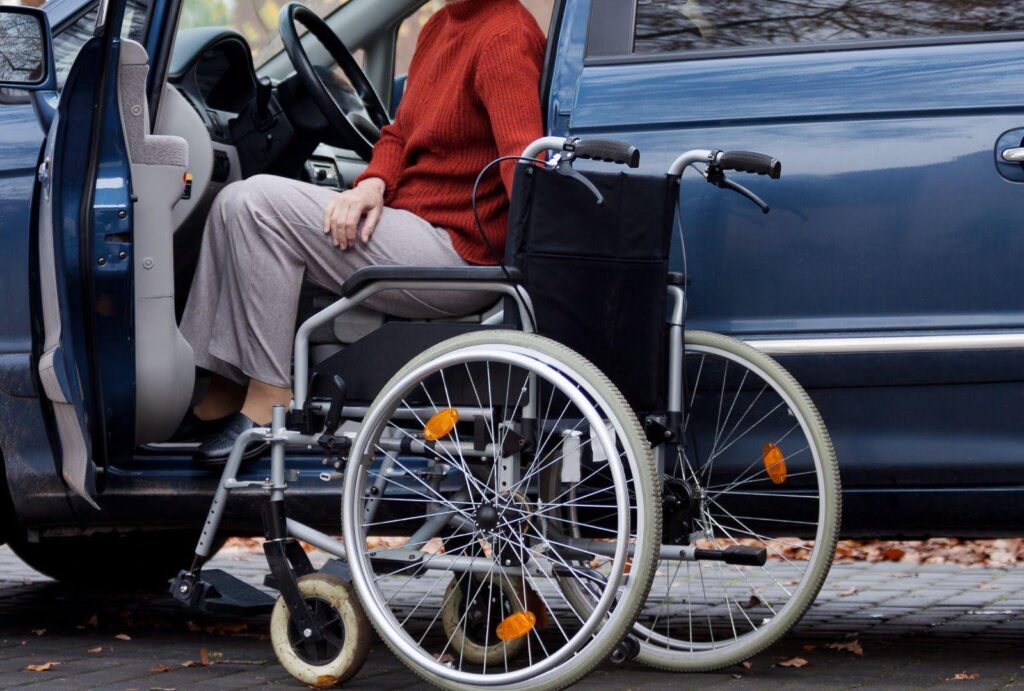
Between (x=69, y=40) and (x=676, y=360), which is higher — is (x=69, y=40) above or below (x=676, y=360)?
above

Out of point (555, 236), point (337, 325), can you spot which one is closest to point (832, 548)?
point (555, 236)

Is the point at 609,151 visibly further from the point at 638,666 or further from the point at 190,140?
the point at 190,140

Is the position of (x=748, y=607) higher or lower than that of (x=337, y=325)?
lower

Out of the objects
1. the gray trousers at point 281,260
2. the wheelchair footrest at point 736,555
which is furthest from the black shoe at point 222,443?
the wheelchair footrest at point 736,555

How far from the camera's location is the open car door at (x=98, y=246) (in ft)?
12.1

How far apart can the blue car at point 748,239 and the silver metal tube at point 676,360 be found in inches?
7.6

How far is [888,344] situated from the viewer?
3.65 meters

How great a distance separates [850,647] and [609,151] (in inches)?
69.3

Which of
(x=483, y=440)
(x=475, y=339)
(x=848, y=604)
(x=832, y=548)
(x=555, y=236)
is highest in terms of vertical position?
(x=555, y=236)

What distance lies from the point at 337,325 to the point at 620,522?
119 cm

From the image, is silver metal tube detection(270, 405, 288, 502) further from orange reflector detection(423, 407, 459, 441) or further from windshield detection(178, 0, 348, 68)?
windshield detection(178, 0, 348, 68)

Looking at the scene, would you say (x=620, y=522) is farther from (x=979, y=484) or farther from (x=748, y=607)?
(x=748, y=607)

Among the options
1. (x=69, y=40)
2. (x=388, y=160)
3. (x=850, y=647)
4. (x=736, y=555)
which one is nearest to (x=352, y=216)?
(x=388, y=160)

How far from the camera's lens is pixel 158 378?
12.6ft
